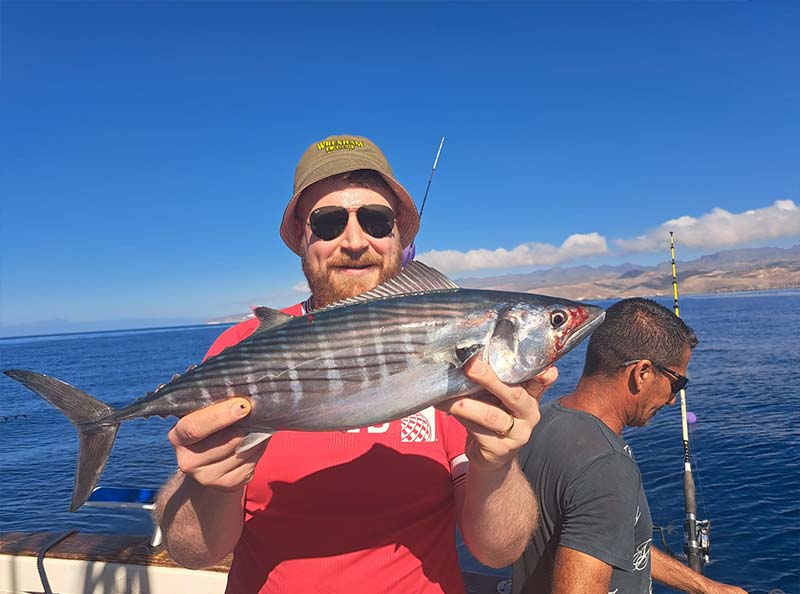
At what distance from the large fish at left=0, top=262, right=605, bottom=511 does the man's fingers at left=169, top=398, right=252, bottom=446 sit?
0.48 ft

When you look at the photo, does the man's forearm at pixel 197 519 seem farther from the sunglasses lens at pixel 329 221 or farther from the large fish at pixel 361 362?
the sunglasses lens at pixel 329 221

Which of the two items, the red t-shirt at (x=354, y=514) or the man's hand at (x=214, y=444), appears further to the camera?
the red t-shirt at (x=354, y=514)

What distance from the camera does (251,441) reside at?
2934 mm

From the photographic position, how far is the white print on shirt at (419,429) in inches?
141

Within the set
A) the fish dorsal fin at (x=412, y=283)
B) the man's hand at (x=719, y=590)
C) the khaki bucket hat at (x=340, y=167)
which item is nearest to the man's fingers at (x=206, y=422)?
the fish dorsal fin at (x=412, y=283)

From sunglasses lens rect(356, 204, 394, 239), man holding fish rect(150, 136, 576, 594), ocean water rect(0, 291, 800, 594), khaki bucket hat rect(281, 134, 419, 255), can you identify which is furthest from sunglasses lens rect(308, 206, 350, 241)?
ocean water rect(0, 291, 800, 594)

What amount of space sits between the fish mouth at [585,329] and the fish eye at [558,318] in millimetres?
97

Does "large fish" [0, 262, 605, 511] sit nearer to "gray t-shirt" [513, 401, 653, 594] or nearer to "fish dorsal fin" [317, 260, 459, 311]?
"fish dorsal fin" [317, 260, 459, 311]

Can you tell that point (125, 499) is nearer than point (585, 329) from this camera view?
No

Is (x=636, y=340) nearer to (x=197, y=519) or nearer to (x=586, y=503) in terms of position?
(x=586, y=503)

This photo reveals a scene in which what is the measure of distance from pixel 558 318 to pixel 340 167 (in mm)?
2019

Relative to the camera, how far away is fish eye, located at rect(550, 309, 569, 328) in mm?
3225

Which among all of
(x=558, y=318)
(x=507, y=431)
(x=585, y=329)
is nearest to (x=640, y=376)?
(x=585, y=329)

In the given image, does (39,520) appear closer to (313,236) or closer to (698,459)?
(313,236)
